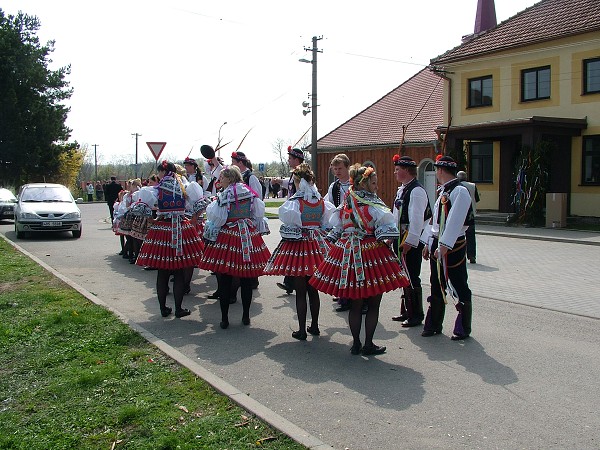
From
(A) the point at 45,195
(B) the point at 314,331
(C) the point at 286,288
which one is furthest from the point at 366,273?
(A) the point at 45,195

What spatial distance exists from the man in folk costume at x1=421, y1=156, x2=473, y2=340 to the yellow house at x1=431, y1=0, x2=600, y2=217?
17.0 metres

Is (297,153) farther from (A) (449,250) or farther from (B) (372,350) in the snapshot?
(B) (372,350)

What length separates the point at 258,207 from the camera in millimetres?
7641

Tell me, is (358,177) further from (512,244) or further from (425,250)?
(512,244)

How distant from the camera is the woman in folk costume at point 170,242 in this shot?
7848mm

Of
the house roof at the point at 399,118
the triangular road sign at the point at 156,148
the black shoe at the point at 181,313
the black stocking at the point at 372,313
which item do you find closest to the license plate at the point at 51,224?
the triangular road sign at the point at 156,148

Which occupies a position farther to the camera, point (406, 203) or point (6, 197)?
point (6, 197)

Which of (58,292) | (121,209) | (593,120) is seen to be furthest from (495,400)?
(593,120)

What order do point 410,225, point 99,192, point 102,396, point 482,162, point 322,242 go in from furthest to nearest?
point 99,192, point 482,162, point 410,225, point 322,242, point 102,396

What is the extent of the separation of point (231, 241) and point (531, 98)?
21.6 metres

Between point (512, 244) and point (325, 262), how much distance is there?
12.6m

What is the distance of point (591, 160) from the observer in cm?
2350

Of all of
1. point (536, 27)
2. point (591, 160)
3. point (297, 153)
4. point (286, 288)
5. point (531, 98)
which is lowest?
point (286, 288)

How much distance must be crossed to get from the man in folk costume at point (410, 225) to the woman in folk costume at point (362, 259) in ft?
3.18
